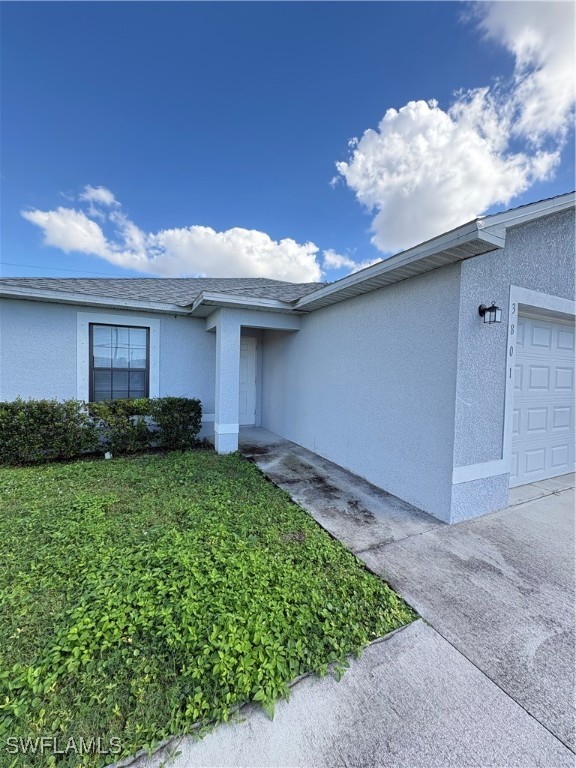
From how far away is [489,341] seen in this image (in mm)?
3816

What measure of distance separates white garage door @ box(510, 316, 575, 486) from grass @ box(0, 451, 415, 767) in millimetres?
3570

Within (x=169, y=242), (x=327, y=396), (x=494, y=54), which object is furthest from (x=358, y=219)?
(x=169, y=242)

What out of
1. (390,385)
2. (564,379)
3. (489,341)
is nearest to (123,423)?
(390,385)

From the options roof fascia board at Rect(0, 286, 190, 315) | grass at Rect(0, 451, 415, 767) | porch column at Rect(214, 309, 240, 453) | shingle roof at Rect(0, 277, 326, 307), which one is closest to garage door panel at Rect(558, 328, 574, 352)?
shingle roof at Rect(0, 277, 326, 307)

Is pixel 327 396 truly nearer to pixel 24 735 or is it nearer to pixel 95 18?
pixel 24 735

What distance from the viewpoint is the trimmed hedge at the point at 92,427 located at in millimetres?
5340

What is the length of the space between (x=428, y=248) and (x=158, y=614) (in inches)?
165

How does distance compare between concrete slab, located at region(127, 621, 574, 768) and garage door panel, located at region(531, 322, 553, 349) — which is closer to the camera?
concrete slab, located at region(127, 621, 574, 768)

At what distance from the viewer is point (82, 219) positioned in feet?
33.6

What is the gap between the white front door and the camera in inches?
359

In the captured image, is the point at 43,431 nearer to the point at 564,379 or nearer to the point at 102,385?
the point at 102,385

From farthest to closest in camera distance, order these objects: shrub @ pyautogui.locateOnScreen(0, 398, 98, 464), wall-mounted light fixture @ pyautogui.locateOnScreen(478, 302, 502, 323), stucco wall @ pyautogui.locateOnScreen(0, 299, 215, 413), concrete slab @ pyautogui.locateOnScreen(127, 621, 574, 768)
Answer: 1. stucco wall @ pyautogui.locateOnScreen(0, 299, 215, 413)
2. shrub @ pyautogui.locateOnScreen(0, 398, 98, 464)
3. wall-mounted light fixture @ pyautogui.locateOnScreen(478, 302, 502, 323)
4. concrete slab @ pyautogui.locateOnScreen(127, 621, 574, 768)

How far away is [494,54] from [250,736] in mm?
8218

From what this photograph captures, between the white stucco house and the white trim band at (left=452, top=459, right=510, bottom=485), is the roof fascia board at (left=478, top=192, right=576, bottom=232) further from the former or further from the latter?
the white trim band at (left=452, top=459, right=510, bottom=485)
